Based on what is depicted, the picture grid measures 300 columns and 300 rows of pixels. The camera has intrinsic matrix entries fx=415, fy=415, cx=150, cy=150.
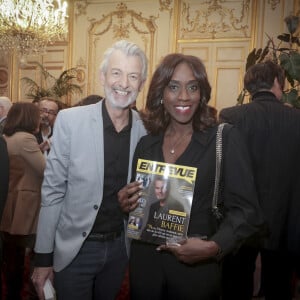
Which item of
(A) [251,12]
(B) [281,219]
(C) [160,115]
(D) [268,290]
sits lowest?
(D) [268,290]

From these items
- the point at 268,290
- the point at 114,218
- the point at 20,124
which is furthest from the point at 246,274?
the point at 20,124

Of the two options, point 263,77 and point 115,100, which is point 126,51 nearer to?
point 115,100

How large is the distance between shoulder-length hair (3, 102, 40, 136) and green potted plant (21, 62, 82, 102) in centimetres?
422

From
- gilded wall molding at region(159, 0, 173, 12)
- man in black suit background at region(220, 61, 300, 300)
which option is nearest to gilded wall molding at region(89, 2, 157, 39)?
gilded wall molding at region(159, 0, 173, 12)

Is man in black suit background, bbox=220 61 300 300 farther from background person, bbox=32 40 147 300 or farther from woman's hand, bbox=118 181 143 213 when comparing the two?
woman's hand, bbox=118 181 143 213

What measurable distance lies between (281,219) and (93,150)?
1433mm

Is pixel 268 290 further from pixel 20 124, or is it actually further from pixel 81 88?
pixel 81 88

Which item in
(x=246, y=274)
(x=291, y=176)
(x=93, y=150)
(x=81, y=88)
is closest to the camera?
(x=93, y=150)

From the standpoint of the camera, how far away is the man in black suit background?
2545 millimetres

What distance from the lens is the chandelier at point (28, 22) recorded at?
19.0 ft

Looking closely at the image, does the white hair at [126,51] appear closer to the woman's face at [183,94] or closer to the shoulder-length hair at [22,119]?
the woman's face at [183,94]

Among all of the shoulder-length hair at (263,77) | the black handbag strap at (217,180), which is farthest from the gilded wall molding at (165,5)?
the black handbag strap at (217,180)

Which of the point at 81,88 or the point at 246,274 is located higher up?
the point at 81,88

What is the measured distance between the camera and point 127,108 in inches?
71.7
